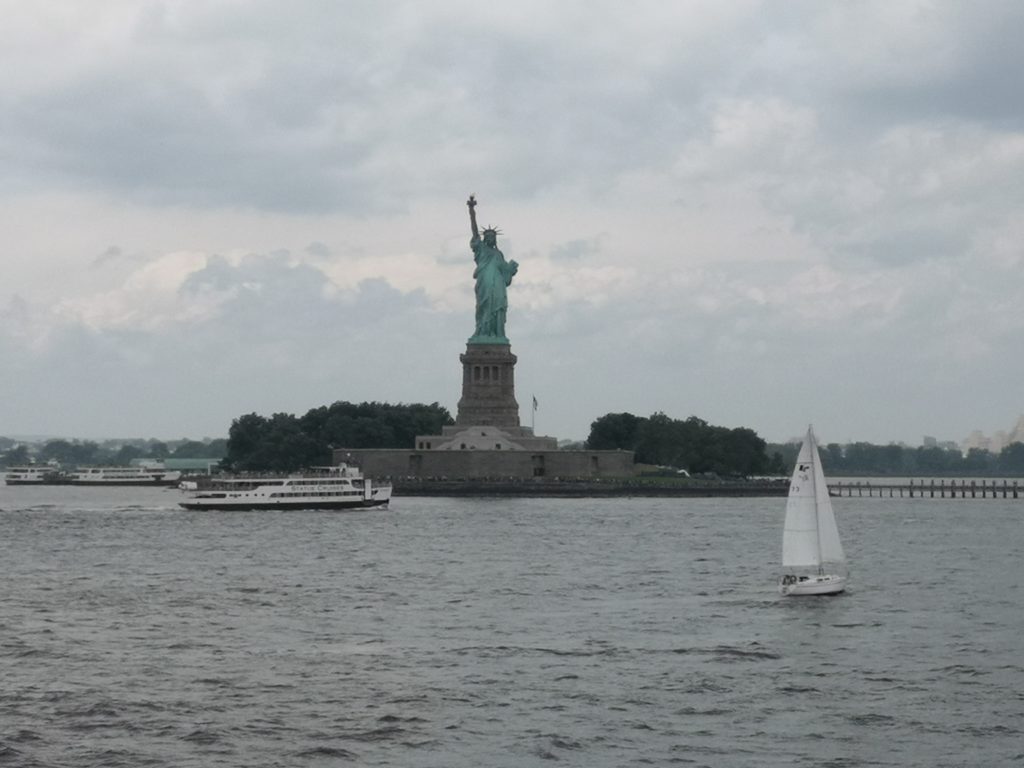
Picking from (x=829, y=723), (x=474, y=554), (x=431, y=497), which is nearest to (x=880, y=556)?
(x=474, y=554)

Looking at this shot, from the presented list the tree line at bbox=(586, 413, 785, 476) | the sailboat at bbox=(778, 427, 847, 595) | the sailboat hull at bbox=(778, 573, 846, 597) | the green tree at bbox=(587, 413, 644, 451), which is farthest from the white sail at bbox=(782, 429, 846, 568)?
the green tree at bbox=(587, 413, 644, 451)

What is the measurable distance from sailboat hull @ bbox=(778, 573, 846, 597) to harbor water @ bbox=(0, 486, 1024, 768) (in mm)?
604

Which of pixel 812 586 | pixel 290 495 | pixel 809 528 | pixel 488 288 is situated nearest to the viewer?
pixel 812 586

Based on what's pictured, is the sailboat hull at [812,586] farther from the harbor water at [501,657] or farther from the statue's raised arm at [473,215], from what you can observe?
the statue's raised arm at [473,215]

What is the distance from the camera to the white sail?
5694cm

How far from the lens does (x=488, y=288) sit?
152m

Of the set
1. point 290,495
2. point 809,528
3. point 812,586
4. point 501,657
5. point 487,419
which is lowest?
point 501,657

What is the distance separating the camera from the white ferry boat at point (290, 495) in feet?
376

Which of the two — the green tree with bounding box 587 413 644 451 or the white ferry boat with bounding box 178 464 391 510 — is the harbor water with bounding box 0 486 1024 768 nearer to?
the white ferry boat with bounding box 178 464 391 510

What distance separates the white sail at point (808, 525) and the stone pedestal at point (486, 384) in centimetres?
9455

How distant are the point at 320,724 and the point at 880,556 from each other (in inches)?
1811

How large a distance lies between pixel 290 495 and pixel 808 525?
203 feet

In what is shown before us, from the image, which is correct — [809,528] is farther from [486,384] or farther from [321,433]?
[321,433]

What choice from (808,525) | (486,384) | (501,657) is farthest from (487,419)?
(501,657)
